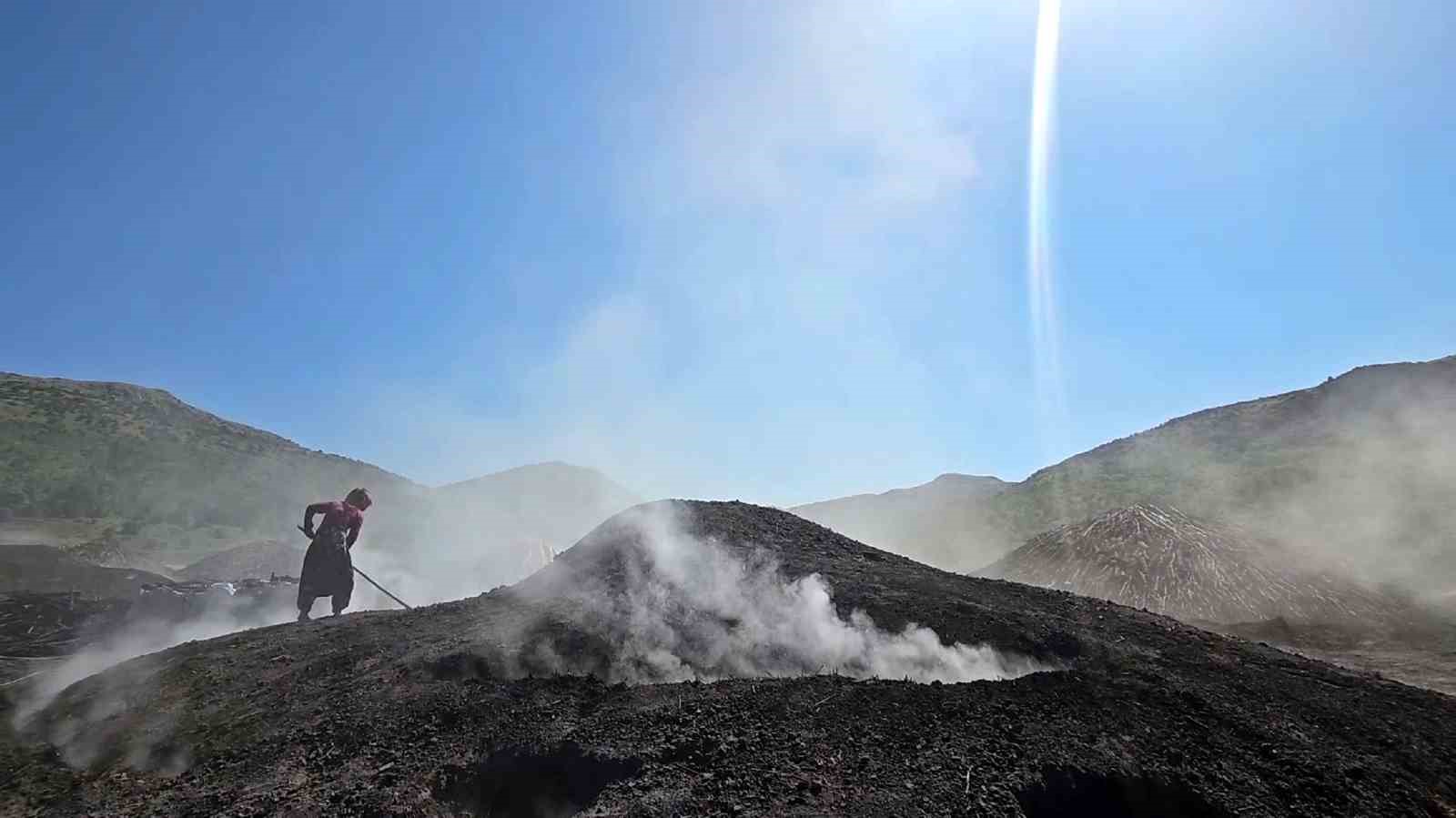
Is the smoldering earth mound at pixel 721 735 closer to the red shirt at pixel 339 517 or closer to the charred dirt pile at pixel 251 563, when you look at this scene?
the red shirt at pixel 339 517

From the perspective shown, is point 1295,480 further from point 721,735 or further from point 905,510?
point 721,735

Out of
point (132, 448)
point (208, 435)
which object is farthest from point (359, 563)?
point (208, 435)

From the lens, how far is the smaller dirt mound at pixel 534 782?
212 inches

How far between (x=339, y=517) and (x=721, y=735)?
10.5 m

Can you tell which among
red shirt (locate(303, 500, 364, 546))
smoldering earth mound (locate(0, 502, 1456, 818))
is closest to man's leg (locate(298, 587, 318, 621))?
red shirt (locate(303, 500, 364, 546))

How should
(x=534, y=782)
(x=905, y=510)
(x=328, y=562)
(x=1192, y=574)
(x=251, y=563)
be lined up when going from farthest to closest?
(x=905, y=510), (x=251, y=563), (x=1192, y=574), (x=328, y=562), (x=534, y=782)

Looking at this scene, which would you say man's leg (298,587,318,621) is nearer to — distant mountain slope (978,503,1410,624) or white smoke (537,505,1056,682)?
white smoke (537,505,1056,682)

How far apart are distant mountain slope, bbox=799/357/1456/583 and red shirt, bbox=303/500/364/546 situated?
31647mm

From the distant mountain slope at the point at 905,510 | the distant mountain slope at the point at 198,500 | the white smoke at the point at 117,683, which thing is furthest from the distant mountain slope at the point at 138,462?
the distant mountain slope at the point at 905,510

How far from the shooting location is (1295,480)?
31.7 m

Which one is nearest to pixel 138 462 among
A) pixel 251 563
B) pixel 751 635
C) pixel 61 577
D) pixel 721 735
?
pixel 251 563

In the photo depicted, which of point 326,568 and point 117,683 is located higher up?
point 326,568

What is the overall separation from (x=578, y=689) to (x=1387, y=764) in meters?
7.60

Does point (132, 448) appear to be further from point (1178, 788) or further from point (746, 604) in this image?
point (1178, 788)
